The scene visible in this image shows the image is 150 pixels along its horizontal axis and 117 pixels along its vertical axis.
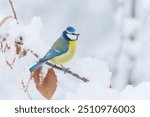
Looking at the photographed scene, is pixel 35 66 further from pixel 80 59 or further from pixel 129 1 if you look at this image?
pixel 129 1

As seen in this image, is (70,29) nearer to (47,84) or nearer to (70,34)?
(70,34)

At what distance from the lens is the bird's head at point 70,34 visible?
0.78 meters

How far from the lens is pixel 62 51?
0.76 meters

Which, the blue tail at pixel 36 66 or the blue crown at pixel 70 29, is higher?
the blue crown at pixel 70 29

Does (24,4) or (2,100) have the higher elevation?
(24,4)

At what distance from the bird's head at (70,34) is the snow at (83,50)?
15 mm

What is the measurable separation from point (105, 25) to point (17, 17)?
7.7 inches

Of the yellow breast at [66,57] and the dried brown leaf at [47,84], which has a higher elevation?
the yellow breast at [66,57]

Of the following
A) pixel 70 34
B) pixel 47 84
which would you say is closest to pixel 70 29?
pixel 70 34

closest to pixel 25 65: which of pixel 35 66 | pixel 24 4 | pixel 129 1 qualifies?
pixel 35 66

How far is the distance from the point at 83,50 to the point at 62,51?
0.05 metres

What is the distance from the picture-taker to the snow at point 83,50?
74cm

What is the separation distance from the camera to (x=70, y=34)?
0.79 m

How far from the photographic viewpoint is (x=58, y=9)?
2.96ft
